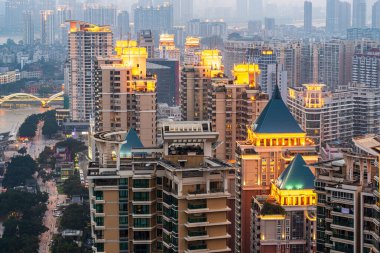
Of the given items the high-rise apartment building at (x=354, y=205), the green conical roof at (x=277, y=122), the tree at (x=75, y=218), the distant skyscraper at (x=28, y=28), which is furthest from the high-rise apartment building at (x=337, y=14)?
the high-rise apartment building at (x=354, y=205)

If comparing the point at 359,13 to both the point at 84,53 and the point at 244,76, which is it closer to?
the point at 84,53

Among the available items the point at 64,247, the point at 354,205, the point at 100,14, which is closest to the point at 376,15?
the point at 100,14

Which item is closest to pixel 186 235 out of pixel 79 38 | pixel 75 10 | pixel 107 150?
pixel 107 150

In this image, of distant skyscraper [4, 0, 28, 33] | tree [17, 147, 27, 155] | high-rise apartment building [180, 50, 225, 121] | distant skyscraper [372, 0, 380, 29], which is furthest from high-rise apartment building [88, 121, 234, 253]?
distant skyscraper [4, 0, 28, 33]

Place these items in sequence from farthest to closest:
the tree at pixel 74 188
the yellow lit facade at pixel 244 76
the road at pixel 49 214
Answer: the tree at pixel 74 188 < the road at pixel 49 214 < the yellow lit facade at pixel 244 76

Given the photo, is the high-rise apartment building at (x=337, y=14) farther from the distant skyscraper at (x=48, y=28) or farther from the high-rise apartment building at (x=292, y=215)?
the high-rise apartment building at (x=292, y=215)

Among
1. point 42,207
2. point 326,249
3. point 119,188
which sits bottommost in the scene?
point 42,207

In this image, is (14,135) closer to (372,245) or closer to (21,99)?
(21,99)
